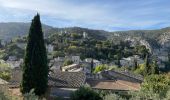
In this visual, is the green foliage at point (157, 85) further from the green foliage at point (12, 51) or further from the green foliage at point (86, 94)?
the green foliage at point (12, 51)

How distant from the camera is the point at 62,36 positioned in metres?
182

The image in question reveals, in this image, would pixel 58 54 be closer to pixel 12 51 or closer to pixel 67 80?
pixel 12 51

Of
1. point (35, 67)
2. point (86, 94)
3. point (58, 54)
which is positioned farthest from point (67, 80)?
point (58, 54)

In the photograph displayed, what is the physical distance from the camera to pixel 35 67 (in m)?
34.3

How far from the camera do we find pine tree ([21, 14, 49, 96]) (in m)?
34.3

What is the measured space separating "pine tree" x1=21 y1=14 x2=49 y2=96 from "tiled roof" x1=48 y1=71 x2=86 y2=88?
6769 millimetres

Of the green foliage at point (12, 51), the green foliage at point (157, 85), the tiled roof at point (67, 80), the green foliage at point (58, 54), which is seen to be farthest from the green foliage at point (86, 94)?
the green foliage at point (58, 54)

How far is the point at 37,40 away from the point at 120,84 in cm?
1690

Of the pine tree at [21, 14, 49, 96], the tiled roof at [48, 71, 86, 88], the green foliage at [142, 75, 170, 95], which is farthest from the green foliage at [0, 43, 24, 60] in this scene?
the pine tree at [21, 14, 49, 96]

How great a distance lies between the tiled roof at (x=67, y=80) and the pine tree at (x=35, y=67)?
677 cm

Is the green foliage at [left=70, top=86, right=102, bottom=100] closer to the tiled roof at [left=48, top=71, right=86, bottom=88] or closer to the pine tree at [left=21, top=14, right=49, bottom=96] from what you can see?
the pine tree at [left=21, top=14, right=49, bottom=96]

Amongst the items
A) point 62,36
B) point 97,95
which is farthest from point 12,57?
point 97,95

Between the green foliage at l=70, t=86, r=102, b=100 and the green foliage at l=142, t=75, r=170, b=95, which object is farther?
the green foliage at l=142, t=75, r=170, b=95

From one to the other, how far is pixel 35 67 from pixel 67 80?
9.06 m
